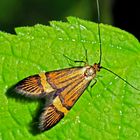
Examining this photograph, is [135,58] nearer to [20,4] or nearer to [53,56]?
[53,56]

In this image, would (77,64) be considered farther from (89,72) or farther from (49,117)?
(49,117)

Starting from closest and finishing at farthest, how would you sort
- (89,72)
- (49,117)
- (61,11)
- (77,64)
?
(49,117) < (77,64) < (89,72) < (61,11)

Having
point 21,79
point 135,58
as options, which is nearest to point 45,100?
point 21,79

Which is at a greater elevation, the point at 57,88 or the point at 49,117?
the point at 57,88

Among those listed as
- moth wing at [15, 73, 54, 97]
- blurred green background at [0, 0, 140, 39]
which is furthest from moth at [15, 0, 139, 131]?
blurred green background at [0, 0, 140, 39]

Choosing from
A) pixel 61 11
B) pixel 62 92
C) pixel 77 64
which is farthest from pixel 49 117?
pixel 61 11

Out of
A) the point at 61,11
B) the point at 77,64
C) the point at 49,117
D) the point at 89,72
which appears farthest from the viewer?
the point at 61,11
